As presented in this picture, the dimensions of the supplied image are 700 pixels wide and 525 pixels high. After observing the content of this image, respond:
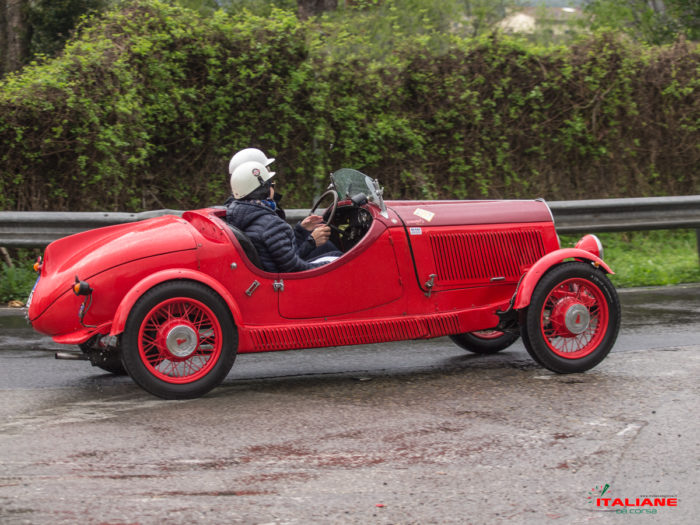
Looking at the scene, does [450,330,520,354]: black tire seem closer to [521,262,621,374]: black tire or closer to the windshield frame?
[521,262,621,374]: black tire

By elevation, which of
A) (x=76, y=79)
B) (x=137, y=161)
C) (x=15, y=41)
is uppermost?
(x=15, y=41)

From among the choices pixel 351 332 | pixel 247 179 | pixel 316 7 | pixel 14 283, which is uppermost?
pixel 316 7

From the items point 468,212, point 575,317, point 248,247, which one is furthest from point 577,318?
point 248,247

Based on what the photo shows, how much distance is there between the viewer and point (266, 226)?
18.6 ft

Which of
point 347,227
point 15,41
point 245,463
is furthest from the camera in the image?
point 15,41

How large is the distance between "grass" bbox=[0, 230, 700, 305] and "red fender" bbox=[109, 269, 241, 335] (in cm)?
400

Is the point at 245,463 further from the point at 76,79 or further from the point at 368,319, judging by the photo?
the point at 76,79

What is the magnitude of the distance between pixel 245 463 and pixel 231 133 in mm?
6889

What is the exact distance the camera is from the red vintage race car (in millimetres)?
5258

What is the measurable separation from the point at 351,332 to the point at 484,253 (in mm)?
1131

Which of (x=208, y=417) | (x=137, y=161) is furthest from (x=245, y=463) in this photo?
(x=137, y=161)

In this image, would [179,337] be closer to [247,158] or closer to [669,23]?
[247,158]

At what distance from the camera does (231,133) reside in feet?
34.6

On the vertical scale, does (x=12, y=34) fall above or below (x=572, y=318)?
above
